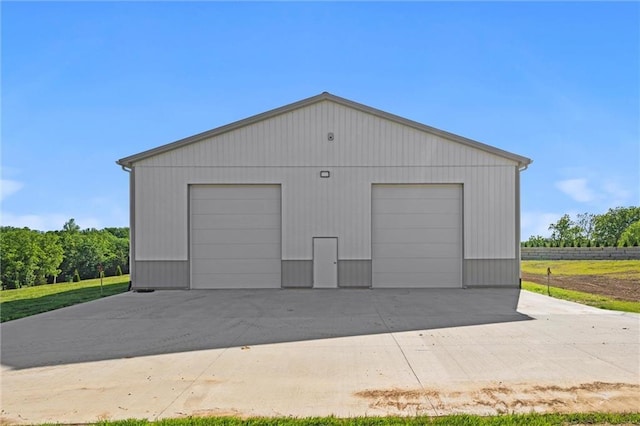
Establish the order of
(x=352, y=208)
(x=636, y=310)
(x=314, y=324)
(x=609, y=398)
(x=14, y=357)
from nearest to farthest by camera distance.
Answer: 1. (x=609, y=398)
2. (x=14, y=357)
3. (x=314, y=324)
4. (x=636, y=310)
5. (x=352, y=208)

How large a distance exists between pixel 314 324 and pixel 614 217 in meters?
52.8

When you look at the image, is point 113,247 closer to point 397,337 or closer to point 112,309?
point 112,309

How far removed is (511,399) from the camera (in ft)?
15.8

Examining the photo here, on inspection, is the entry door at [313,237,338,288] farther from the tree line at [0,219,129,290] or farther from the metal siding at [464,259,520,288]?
the tree line at [0,219,129,290]

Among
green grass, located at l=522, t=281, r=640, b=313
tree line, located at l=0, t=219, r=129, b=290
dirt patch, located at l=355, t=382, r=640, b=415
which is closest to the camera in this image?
dirt patch, located at l=355, t=382, r=640, b=415

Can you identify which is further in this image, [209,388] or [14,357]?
[14,357]

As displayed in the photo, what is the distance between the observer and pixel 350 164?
15.8 metres

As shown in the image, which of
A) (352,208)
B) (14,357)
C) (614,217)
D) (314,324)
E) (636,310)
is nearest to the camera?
(14,357)

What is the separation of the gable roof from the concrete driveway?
6.22 meters

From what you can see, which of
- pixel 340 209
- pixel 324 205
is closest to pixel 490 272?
pixel 340 209

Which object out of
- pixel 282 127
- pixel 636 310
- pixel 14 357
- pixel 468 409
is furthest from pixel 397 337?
pixel 282 127

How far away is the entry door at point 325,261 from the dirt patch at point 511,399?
1052 cm

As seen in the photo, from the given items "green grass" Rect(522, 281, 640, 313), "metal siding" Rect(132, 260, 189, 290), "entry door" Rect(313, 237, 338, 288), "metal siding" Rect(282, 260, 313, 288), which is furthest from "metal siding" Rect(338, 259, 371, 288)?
"green grass" Rect(522, 281, 640, 313)

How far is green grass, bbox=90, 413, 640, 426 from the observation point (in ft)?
13.6
